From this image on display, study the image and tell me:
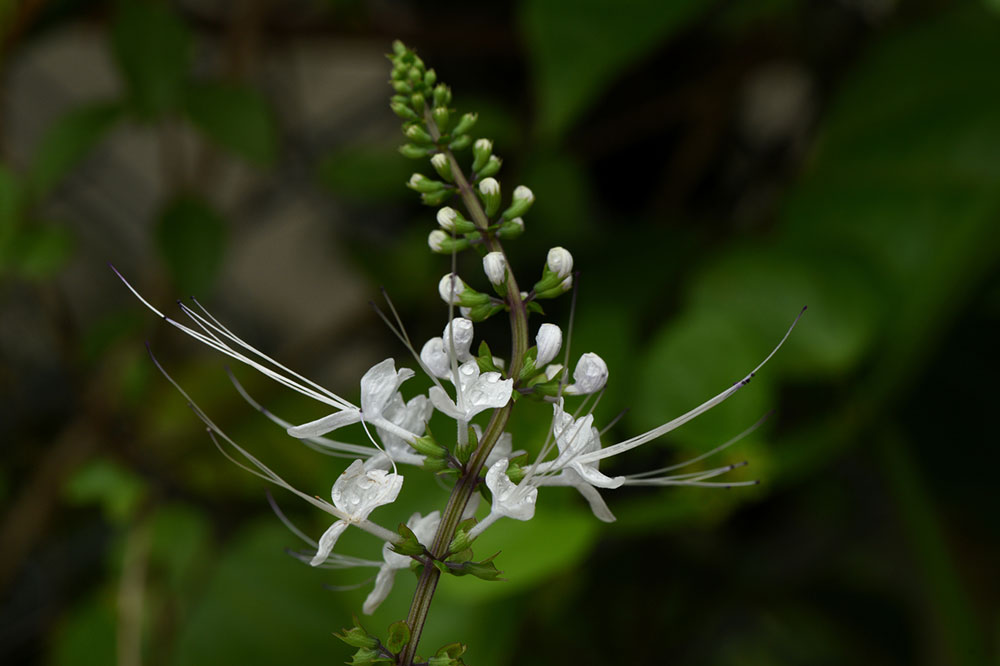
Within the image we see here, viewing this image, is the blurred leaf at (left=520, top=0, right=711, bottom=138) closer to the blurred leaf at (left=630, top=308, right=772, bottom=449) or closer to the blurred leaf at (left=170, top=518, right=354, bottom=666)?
the blurred leaf at (left=630, top=308, right=772, bottom=449)

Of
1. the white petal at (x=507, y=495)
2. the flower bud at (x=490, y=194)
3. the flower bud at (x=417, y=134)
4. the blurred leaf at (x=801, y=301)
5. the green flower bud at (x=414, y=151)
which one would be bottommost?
the blurred leaf at (x=801, y=301)

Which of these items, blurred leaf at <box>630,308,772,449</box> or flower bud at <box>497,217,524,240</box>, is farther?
blurred leaf at <box>630,308,772,449</box>

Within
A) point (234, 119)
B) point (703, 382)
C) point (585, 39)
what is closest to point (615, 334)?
point (703, 382)

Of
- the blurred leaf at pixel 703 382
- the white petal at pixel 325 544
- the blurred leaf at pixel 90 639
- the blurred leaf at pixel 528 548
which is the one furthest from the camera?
the blurred leaf at pixel 90 639

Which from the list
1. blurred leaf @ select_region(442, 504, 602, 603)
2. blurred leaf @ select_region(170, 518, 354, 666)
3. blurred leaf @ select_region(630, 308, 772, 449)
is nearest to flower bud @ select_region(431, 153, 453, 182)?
blurred leaf @ select_region(442, 504, 602, 603)

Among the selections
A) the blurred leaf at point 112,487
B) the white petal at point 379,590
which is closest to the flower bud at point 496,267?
the white petal at point 379,590

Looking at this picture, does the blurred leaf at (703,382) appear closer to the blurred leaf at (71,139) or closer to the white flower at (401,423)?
the white flower at (401,423)
